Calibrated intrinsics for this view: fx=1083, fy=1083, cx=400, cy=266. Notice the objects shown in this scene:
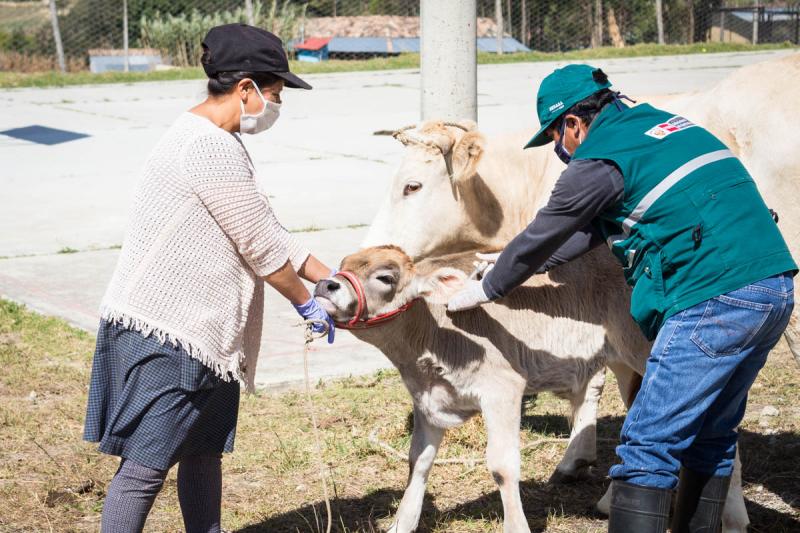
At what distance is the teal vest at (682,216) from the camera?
3541mm

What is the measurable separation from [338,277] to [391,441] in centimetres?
199

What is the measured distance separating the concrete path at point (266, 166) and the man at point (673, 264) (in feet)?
5.32

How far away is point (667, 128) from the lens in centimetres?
371

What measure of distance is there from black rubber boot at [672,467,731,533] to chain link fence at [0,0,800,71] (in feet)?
65.1

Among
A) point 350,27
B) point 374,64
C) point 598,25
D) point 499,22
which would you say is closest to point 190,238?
point 374,64

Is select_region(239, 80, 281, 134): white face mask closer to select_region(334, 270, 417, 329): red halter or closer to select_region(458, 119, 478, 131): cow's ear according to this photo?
select_region(334, 270, 417, 329): red halter

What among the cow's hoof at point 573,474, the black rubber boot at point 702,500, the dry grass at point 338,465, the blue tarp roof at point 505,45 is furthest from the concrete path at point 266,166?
the blue tarp roof at point 505,45

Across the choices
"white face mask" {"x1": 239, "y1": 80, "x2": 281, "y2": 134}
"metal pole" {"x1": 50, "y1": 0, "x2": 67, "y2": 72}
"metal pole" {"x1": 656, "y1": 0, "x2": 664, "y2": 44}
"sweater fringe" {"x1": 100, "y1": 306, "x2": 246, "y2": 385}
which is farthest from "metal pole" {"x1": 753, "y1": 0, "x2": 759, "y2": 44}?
"sweater fringe" {"x1": 100, "y1": 306, "x2": 246, "y2": 385}

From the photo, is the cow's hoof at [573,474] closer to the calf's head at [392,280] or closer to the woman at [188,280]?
the calf's head at [392,280]

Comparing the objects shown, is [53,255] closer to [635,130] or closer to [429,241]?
[429,241]

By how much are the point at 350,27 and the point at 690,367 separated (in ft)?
82.4

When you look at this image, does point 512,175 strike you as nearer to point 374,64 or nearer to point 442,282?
point 442,282

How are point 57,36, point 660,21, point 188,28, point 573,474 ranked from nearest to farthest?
point 573,474 → point 57,36 → point 188,28 → point 660,21

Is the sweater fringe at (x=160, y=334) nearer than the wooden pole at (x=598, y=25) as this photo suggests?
Yes
